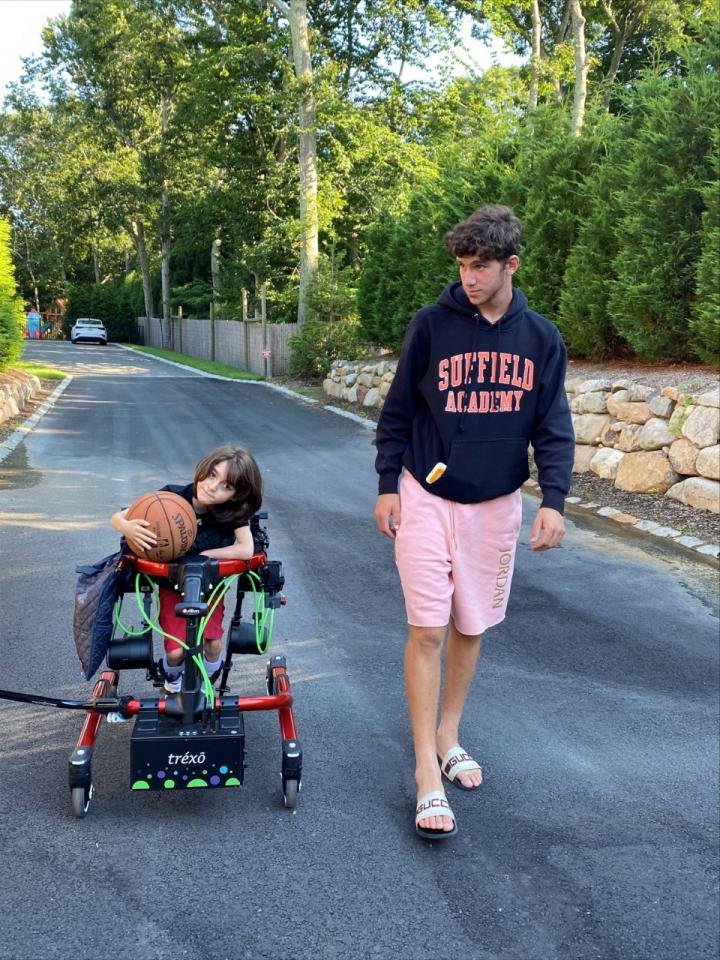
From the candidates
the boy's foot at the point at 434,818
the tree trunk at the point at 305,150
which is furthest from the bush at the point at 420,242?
the boy's foot at the point at 434,818

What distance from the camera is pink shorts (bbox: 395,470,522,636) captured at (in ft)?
10.0

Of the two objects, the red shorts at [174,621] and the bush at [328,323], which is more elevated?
the bush at [328,323]

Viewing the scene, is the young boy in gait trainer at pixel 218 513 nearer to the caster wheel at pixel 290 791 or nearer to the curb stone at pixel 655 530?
the caster wheel at pixel 290 791

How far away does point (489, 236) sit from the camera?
2.90 m

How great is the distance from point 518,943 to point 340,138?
2525 centimetres

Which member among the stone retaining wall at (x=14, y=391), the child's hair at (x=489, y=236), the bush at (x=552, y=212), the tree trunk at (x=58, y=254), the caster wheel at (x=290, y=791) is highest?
the tree trunk at (x=58, y=254)

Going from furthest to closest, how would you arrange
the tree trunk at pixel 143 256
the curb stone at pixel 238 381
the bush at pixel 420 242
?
the tree trunk at pixel 143 256, the curb stone at pixel 238 381, the bush at pixel 420 242

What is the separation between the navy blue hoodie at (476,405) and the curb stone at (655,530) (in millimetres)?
3148

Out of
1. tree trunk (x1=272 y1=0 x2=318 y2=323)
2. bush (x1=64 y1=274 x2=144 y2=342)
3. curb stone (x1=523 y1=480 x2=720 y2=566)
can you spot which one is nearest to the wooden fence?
tree trunk (x1=272 y1=0 x2=318 y2=323)

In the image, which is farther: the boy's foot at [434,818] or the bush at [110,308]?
the bush at [110,308]

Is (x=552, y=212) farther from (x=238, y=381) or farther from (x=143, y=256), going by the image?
(x=143, y=256)

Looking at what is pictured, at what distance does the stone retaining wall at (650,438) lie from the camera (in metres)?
8.10

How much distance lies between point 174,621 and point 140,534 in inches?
21.5

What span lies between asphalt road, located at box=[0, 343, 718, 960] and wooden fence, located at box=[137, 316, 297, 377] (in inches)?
770
